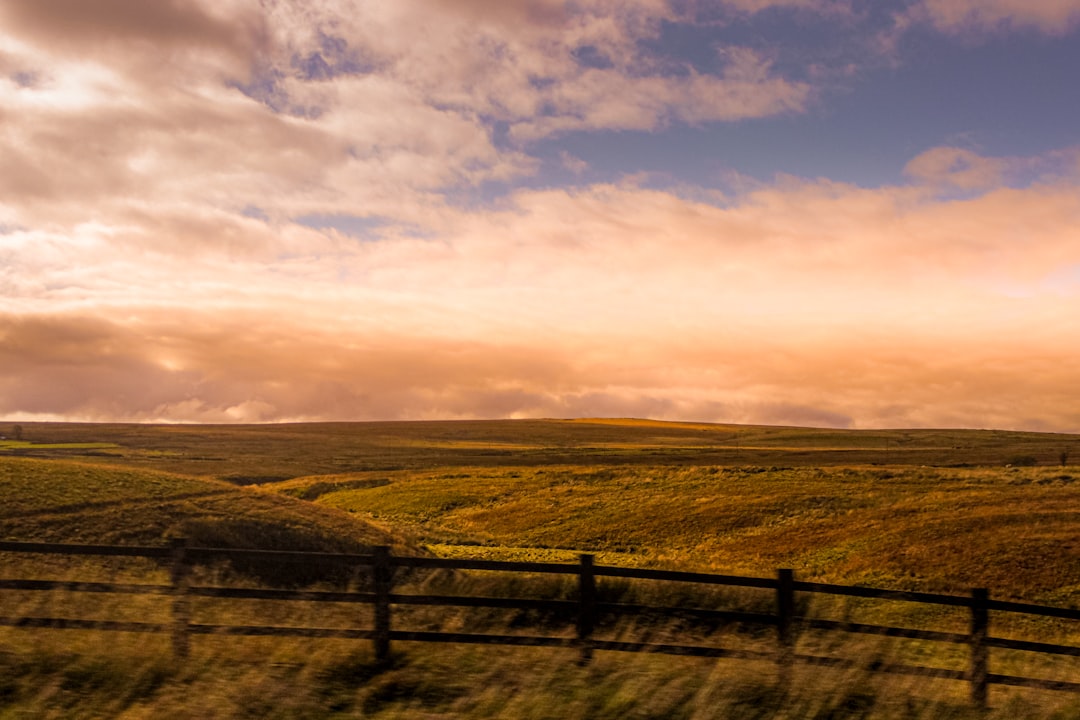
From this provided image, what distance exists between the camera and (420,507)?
6181 centimetres

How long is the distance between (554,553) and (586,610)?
29.8 meters

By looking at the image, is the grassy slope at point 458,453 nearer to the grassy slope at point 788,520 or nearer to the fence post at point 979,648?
the grassy slope at point 788,520

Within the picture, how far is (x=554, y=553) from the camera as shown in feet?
135

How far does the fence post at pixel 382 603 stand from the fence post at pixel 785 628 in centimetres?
550

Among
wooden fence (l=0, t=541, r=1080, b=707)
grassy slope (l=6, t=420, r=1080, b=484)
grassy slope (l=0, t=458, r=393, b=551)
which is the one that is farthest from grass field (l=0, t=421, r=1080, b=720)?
grassy slope (l=6, t=420, r=1080, b=484)

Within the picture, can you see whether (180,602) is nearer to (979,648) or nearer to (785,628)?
(785,628)

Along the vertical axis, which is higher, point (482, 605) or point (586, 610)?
point (482, 605)

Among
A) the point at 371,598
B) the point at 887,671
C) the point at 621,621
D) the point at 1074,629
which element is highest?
the point at 371,598

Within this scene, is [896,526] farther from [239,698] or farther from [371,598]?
[239,698]

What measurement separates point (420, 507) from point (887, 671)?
52.7m

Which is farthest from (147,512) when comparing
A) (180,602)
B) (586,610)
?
(586,610)

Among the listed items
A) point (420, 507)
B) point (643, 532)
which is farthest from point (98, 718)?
point (420, 507)

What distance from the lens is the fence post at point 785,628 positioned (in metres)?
11.4

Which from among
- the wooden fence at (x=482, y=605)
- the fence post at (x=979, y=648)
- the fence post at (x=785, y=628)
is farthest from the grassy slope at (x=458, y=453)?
the fence post at (x=785, y=628)
